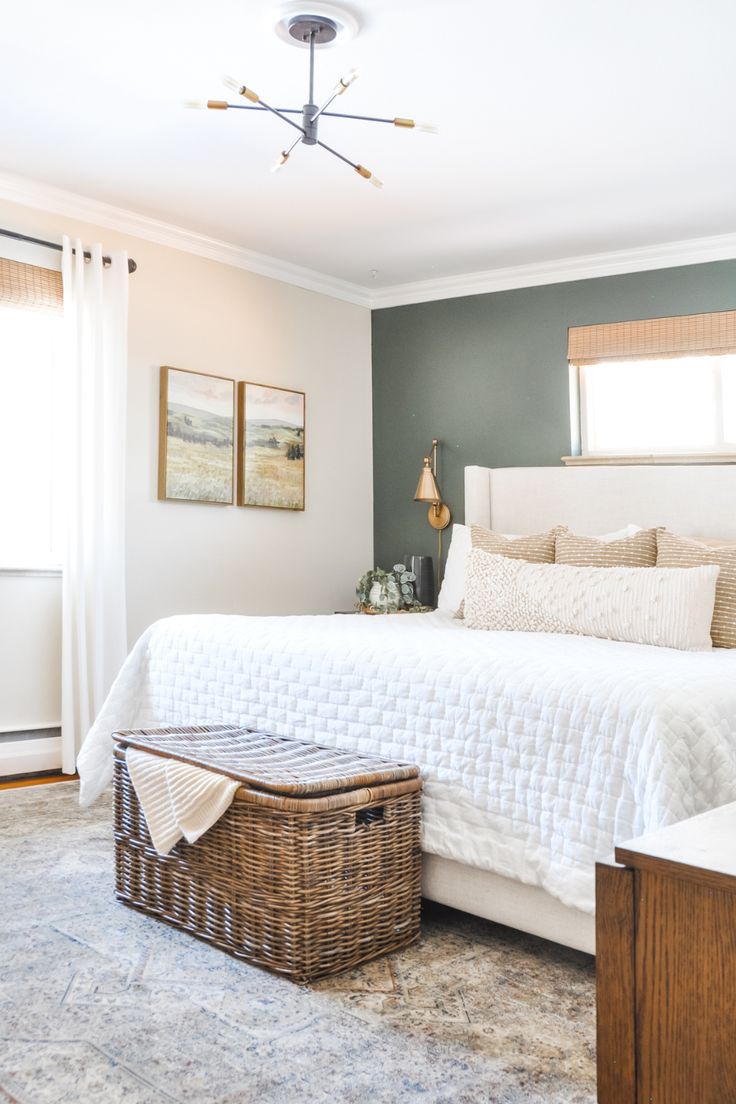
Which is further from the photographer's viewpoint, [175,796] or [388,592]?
[388,592]

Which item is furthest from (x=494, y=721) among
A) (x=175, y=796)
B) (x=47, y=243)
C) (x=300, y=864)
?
(x=47, y=243)

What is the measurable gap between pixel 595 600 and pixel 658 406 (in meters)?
2.03

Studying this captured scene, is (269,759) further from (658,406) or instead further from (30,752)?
(658,406)

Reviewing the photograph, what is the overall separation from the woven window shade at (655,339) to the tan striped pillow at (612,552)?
145cm

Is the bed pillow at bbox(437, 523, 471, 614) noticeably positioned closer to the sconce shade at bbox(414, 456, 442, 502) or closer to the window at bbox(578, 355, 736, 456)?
the sconce shade at bbox(414, 456, 442, 502)

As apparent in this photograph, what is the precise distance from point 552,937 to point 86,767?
1709 mm

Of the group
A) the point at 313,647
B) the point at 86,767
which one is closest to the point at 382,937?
the point at 313,647

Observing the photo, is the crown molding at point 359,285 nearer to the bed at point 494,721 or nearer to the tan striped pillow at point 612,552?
the tan striped pillow at point 612,552

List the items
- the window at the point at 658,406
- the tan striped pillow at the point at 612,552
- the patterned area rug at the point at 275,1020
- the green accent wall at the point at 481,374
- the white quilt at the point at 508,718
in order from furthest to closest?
the green accent wall at the point at 481,374, the window at the point at 658,406, the tan striped pillow at the point at 612,552, the white quilt at the point at 508,718, the patterned area rug at the point at 275,1020

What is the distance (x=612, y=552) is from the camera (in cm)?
351

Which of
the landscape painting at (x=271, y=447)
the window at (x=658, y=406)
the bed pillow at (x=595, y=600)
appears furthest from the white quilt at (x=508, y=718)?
the window at (x=658, y=406)

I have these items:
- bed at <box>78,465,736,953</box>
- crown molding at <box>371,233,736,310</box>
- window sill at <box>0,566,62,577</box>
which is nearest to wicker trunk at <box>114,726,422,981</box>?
bed at <box>78,465,736,953</box>

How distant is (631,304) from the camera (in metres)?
4.81

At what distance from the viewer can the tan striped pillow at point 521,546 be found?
148 inches
